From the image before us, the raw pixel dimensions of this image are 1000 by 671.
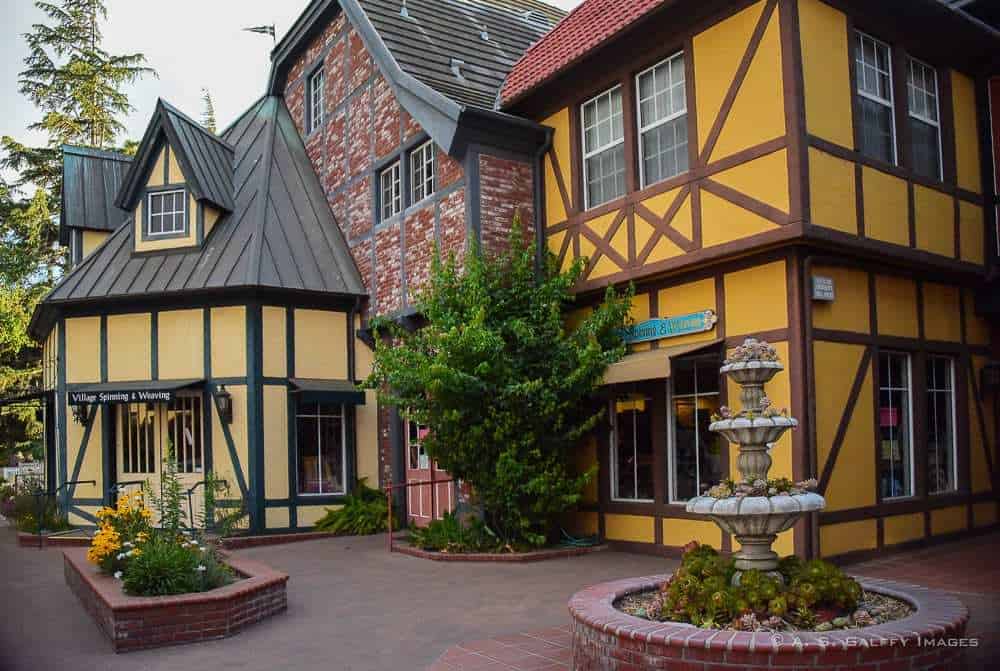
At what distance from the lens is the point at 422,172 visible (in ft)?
44.9

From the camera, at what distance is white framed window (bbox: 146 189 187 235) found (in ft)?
50.8

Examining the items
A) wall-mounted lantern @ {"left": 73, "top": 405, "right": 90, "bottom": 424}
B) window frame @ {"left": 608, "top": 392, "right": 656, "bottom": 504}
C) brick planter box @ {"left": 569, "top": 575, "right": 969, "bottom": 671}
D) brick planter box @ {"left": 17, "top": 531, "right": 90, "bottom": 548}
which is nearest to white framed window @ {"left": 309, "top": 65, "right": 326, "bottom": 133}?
wall-mounted lantern @ {"left": 73, "top": 405, "right": 90, "bottom": 424}

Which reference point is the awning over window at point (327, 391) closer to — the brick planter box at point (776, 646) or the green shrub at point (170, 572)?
the green shrub at point (170, 572)

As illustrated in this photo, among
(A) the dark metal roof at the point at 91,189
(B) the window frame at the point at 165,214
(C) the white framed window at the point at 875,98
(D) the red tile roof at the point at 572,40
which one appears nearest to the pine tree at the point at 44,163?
(A) the dark metal roof at the point at 91,189

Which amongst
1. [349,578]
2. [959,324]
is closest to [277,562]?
[349,578]

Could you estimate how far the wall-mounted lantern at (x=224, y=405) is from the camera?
13812mm

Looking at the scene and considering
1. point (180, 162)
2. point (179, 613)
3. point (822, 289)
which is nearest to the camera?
point (179, 613)

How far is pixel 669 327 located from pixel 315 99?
33.1 ft

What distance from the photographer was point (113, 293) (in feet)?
48.0

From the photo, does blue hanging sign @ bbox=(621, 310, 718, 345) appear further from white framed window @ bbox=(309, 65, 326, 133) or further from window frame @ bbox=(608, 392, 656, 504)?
white framed window @ bbox=(309, 65, 326, 133)

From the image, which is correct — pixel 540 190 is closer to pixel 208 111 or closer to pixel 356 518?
pixel 356 518

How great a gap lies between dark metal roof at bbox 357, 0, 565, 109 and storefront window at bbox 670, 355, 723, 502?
16.2ft

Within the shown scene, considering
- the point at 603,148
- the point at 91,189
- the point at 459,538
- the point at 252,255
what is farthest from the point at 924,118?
the point at 91,189

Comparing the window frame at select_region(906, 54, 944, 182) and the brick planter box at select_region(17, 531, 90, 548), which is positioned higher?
the window frame at select_region(906, 54, 944, 182)
